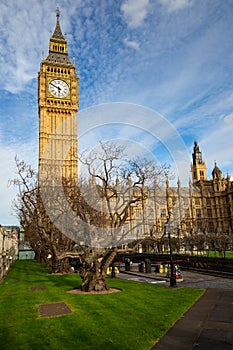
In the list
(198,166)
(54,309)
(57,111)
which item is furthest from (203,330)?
(198,166)

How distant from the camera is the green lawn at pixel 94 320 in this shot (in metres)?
8.16

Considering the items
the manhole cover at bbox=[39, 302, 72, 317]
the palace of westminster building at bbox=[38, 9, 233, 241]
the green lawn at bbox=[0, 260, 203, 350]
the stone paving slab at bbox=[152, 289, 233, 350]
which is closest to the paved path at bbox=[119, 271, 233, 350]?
the stone paving slab at bbox=[152, 289, 233, 350]

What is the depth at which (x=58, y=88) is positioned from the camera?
82.1 meters

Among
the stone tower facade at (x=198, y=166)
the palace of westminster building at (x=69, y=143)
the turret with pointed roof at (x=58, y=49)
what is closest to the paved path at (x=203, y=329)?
the palace of westminster building at (x=69, y=143)

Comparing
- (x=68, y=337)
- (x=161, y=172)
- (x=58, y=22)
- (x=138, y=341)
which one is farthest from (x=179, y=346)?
(x=58, y=22)

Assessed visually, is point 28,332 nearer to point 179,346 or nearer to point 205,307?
point 179,346

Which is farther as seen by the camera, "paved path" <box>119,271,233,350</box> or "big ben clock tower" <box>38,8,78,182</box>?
"big ben clock tower" <box>38,8,78,182</box>

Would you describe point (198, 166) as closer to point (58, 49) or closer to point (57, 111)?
point (57, 111)

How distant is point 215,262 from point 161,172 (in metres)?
15.8

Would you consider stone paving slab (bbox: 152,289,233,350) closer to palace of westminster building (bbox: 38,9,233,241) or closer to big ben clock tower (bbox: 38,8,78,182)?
palace of westminster building (bbox: 38,9,233,241)

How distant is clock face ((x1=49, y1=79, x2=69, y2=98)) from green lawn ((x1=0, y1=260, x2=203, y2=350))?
73397mm

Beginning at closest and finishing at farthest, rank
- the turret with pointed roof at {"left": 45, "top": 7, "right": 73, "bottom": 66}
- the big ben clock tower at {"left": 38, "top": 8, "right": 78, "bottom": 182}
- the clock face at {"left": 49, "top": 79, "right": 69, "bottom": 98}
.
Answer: the big ben clock tower at {"left": 38, "top": 8, "right": 78, "bottom": 182}, the clock face at {"left": 49, "top": 79, "right": 69, "bottom": 98}, the turret with pointed roof at {"left": 45, "top": 7, "right": 73, "bottom": 66}

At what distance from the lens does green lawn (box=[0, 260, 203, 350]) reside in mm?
8164

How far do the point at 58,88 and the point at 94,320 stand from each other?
8037cm
